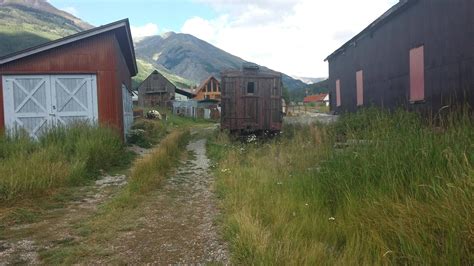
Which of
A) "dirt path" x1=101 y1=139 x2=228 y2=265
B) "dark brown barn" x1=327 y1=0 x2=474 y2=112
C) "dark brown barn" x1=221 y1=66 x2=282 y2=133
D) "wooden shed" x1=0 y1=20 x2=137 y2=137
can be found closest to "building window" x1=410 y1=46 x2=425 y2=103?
"dark brown barn" x1=327 y1=0 x2=474 y2=112

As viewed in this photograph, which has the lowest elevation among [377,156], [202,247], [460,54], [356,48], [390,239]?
[202,247]

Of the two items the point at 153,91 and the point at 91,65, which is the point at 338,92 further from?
the point at 153,91

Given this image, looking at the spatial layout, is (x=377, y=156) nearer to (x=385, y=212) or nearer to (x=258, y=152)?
(x=385, y=212)

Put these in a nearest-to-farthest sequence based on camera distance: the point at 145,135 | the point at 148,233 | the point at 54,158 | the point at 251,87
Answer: the point at 148,233, the point at 54,158, the point at 251,87, the point at 145,135

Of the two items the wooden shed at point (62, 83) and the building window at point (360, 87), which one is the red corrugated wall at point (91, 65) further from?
the building window at point (360, 87)

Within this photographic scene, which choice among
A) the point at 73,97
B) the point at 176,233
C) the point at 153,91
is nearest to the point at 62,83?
the point at 73,97

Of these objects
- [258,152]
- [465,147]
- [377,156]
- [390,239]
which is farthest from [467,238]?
[258,152]

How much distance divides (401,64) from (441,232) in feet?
39.2

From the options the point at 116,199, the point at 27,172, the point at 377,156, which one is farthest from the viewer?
the point at 27,172

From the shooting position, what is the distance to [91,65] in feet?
42.8

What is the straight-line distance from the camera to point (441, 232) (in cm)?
308

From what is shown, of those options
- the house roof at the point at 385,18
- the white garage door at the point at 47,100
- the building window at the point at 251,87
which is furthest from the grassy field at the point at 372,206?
the building window at the point at 251,87

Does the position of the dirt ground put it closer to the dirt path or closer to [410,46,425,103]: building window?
the dirt path

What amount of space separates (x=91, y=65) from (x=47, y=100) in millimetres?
1871
